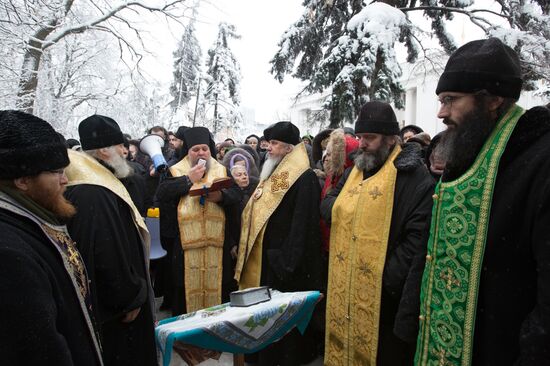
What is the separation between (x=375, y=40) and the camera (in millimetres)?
8102

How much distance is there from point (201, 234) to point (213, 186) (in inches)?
23.3

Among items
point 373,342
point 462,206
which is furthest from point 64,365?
point 373,342

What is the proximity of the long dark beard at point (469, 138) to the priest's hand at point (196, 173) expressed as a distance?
274cm

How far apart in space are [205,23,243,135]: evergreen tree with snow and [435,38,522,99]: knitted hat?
24908mm

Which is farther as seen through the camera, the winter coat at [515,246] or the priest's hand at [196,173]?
the priest's hand at [196,173]

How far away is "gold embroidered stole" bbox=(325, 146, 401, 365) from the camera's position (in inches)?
114

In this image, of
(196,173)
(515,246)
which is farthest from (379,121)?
(196,173)

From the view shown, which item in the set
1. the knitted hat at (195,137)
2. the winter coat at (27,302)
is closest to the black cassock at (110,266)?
the winter coat at (27,302)

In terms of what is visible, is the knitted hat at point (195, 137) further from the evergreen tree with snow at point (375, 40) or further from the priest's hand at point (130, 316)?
the evergreen tree with snow at point (375, 40)

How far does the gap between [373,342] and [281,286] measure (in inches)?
42.9

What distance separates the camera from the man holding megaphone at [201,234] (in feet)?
13.8

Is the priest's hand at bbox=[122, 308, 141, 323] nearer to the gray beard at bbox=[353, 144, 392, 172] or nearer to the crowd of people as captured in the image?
the crowd of people

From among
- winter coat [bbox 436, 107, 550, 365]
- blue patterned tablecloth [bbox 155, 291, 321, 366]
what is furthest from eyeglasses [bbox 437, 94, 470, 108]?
blue patterned tablecloth [bbox 155, 291, 321, 366]

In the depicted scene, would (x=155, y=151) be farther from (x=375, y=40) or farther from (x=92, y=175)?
(x=375, y=40)
